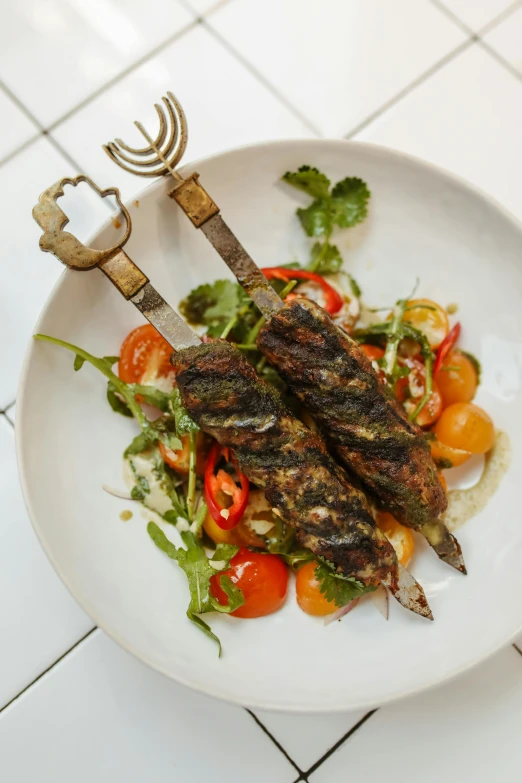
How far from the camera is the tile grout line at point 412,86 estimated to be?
2.06 metres

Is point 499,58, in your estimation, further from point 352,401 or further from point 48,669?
point 48,669

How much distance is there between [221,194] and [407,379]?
2.47 feet

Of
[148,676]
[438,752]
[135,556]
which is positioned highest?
[135,556]

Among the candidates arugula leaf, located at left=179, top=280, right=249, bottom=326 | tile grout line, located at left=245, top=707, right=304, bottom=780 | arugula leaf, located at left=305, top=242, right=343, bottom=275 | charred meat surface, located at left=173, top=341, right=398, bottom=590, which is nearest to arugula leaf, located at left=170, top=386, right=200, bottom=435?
charred meat surface, located at left=173, top=341, right=398, bottom=590

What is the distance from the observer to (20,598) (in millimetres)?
1800

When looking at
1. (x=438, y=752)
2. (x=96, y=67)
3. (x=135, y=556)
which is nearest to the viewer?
(x=135, y=556)

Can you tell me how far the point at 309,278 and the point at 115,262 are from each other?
563 millimetres

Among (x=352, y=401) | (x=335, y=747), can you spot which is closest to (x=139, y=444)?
(x=352, y=401)

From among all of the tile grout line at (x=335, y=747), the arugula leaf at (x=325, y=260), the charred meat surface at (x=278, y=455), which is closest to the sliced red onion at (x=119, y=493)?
the charred meat surface at (x=278, y=455)

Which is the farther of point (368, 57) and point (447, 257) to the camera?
point (368, 57)

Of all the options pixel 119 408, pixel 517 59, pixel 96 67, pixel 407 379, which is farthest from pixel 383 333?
pixel 96 67

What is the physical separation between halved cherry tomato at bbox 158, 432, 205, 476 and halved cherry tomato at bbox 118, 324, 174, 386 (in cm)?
19

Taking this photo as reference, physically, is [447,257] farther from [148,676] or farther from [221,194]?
[148,676]

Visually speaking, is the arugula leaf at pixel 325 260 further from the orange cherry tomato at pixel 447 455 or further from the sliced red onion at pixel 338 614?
the sliced red onion at pixel 338 614
